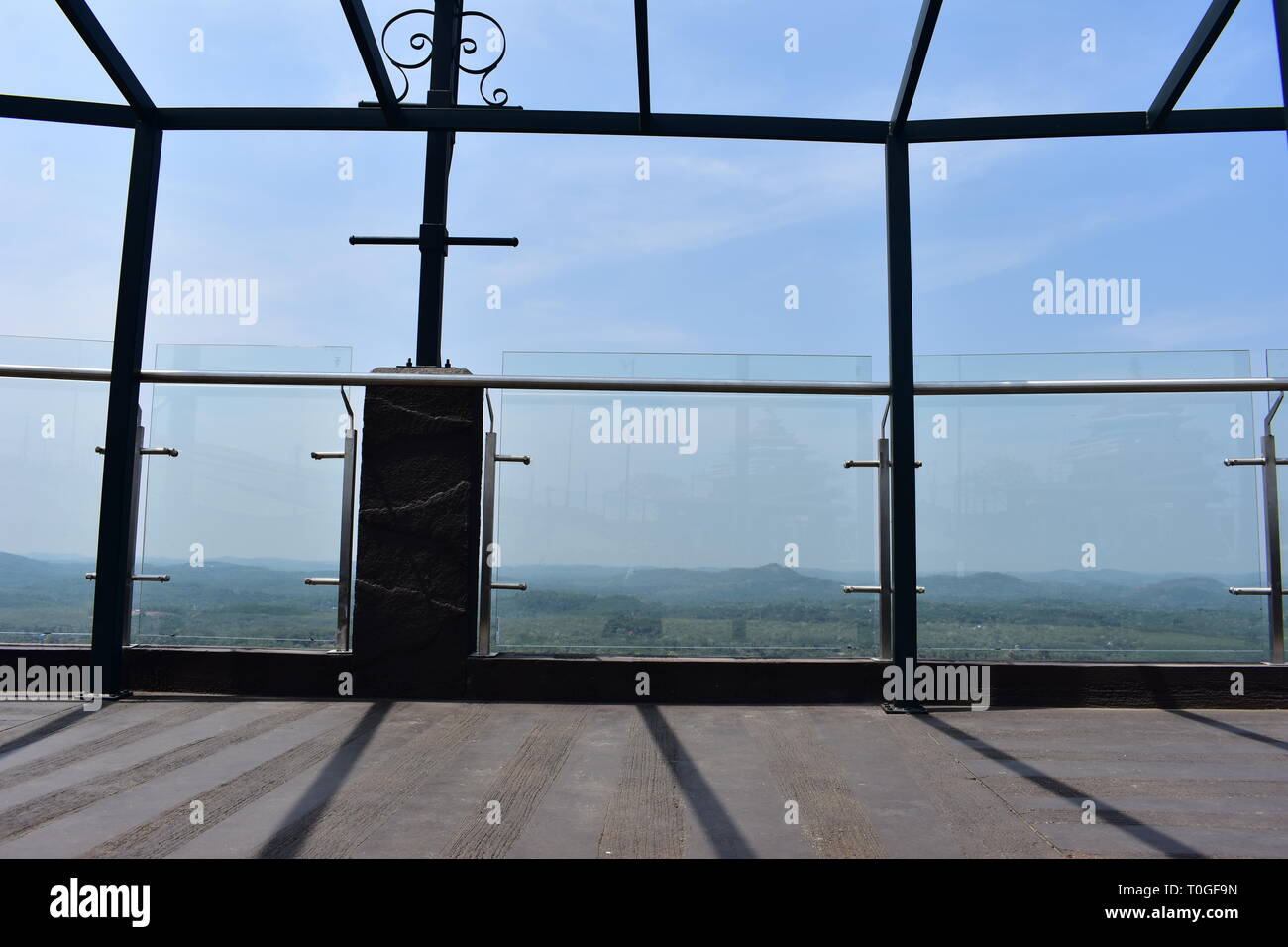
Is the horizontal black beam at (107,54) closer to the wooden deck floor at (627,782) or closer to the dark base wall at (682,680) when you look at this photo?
the dark base wall at (682,680)

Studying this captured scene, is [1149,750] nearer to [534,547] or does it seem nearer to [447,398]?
[534,547]

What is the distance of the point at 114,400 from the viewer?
388 cm

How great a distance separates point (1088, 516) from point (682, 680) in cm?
194

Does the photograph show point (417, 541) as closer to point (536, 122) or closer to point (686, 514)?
point (686, 514)

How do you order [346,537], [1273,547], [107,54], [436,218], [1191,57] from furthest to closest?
[436,218]
[346,537]
[1273,547]
[107,54]
[1191,57]

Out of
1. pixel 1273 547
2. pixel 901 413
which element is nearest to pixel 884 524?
pixel 901 413

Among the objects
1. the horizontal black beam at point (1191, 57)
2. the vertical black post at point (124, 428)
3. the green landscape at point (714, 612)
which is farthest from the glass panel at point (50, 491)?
the horizontal black beam at point (1191, 57)

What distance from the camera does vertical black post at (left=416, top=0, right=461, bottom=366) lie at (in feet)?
16.4

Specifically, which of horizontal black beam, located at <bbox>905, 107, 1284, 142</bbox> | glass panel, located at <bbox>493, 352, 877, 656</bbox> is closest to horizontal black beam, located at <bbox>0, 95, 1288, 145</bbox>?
horizontal black beam, located at <bbox>905, 107, 1284, 142</bbox>

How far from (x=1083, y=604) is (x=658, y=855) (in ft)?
8.56

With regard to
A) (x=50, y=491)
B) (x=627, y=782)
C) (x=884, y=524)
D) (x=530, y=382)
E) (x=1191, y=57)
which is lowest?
(x=627, y=782)

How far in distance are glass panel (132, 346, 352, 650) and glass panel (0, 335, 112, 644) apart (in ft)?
0.87

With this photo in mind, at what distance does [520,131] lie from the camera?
3.99 meters
